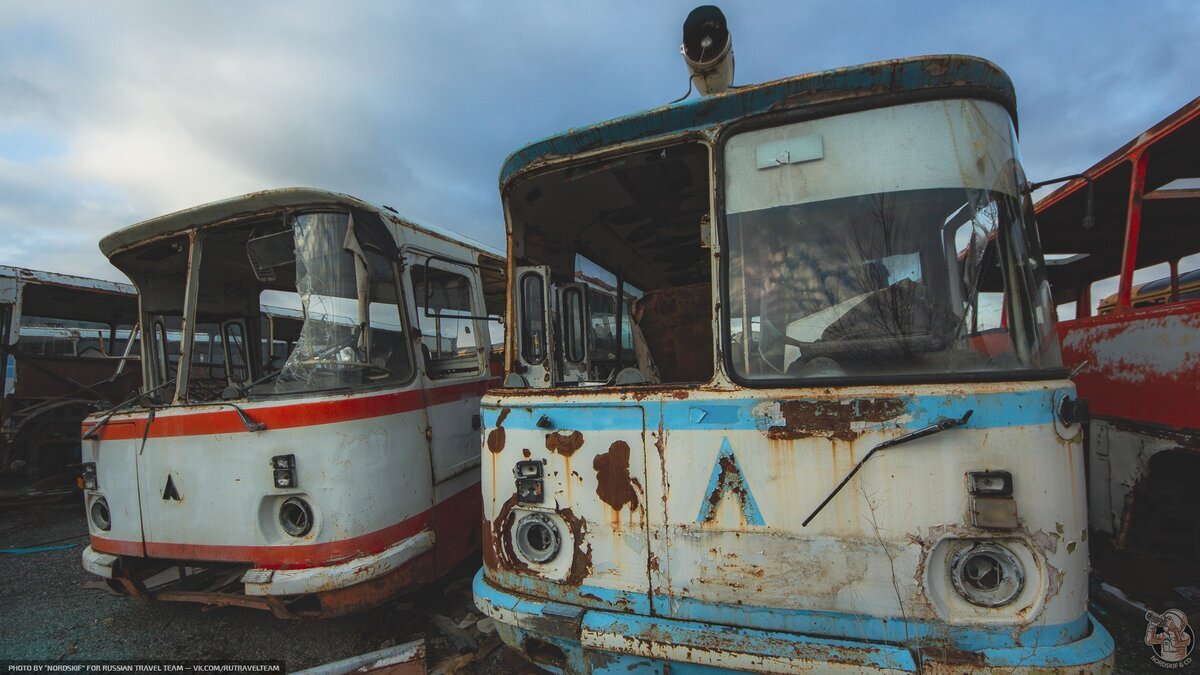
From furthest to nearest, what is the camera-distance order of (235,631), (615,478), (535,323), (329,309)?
(235,631)
(329,309)
(535,323)
(615,478)

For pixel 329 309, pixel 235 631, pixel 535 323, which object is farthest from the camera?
pixel 235 631

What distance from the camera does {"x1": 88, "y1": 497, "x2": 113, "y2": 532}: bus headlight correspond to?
350 cm

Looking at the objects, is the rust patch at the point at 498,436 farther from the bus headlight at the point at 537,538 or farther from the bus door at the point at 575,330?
the bus door at the point at 575,330

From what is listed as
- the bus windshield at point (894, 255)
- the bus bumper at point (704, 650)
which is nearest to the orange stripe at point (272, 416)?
the bus bumper at point (704, 650)

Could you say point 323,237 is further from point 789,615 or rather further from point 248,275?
point 789,615

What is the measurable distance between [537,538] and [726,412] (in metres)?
1.02

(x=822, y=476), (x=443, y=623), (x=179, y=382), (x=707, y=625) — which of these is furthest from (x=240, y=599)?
(x=822, y=476)

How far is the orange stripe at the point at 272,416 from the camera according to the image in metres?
3.03

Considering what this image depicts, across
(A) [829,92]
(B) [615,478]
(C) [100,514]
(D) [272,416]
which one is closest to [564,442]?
(B) [615,478]

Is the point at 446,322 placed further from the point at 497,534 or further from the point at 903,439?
the point at 903,439

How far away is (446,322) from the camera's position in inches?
163

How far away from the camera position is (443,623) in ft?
11.4

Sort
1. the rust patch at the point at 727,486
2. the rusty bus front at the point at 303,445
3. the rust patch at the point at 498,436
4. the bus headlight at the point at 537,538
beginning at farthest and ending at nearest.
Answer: the rusty bus front at the point at 303,445, the rust patch at the point at 498,436, the bus headlight at the point at 537,538, the rust patch at the point at 727,486

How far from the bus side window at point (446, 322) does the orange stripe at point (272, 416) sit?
1.34 feet
